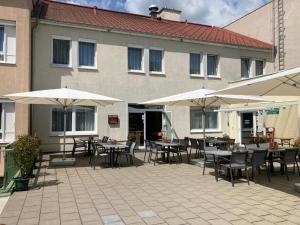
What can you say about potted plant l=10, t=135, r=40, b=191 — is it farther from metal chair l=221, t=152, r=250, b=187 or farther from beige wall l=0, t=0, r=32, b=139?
beige wall l=0, t=0, r=32, b=139

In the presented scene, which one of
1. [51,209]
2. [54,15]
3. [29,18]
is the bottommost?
[51,209]

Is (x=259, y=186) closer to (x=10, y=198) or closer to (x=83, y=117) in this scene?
(x=10, y=198)

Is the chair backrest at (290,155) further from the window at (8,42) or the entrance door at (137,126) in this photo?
the window at (8,42)

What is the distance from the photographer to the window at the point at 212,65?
68.0ft

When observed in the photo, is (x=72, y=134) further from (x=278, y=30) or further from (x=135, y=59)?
(x=278, y=30)

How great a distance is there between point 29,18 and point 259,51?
15.8 meters

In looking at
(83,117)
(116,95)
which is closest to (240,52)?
(116,95)

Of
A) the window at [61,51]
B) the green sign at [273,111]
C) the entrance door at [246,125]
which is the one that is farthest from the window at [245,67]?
the window at [61,51]

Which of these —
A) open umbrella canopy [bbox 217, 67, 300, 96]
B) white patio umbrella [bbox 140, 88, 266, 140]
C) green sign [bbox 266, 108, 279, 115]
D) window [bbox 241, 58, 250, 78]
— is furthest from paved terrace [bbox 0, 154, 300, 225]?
window [bbox 241, 58, 250, 78]

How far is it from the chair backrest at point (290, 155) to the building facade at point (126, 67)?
32.2 ft

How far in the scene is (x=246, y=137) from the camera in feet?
67.2

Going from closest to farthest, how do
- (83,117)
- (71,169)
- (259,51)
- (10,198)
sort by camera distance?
(10,198), (71,169), (83,117), (259,51)

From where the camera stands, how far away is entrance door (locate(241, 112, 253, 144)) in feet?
67.1

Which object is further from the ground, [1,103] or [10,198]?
[1,103]
